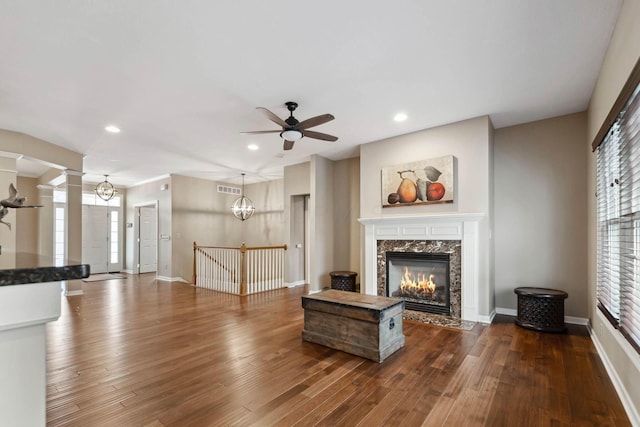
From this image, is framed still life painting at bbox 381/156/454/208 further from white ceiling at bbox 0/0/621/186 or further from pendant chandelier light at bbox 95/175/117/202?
pendant chandelier light at bbox 95/175/117/202

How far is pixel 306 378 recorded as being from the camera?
2645 millimetres

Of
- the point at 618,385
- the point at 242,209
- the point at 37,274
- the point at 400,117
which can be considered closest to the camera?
the point at 37,274

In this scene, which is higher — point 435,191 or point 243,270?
point 435,191

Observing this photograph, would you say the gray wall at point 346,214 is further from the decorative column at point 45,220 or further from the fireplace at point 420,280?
the decorative column at point 45,220

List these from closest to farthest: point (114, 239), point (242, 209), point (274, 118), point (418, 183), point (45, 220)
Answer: point (274, 118) → point (418, 183) → point (45, 220) → point (242, 209) → point (114, 239)

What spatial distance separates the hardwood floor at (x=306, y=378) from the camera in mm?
2121

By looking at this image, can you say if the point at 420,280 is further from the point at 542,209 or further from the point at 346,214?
the point at 346,214

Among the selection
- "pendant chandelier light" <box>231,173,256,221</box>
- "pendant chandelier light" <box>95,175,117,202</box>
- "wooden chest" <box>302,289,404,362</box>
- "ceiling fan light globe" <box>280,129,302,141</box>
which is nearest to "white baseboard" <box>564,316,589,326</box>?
"wooden chest" <box>302,289,404,362</box>

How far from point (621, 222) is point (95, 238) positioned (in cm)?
1181

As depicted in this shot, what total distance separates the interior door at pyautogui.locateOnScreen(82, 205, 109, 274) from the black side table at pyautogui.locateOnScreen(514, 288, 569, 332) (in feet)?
35.9

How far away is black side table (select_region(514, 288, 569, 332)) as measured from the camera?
3.82m

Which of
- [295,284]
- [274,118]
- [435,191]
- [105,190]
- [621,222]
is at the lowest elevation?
[295,284]

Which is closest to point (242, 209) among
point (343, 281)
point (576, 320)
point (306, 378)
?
point (343, 281)

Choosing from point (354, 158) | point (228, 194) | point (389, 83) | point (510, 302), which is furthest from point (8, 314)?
point (228, 194)
